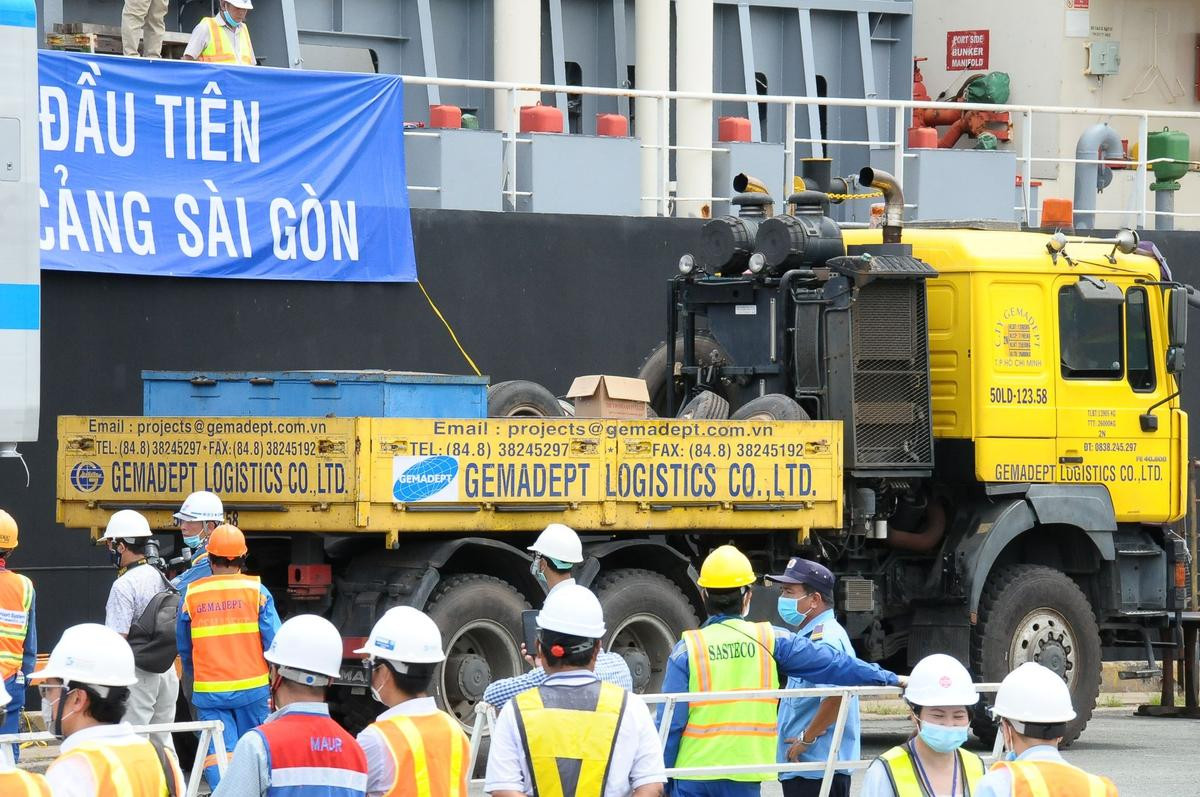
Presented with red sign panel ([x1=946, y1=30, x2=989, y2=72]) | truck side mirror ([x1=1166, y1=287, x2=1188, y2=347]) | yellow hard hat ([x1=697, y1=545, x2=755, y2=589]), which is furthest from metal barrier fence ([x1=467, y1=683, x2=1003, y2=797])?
red sign panel ([x1=946, y1=30, x2=989, y2=72])

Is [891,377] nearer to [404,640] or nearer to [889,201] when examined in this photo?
[889,201]

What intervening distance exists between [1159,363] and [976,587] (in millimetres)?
2059

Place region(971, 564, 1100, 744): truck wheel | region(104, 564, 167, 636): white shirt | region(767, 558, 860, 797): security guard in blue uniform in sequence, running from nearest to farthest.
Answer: region(767, 558, 860, 797): security guard in blue uniform < region(104, 564, 167, 636): white shirt < region(971, 564, 1100, 744): truck wheel

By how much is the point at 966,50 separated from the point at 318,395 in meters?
16.9

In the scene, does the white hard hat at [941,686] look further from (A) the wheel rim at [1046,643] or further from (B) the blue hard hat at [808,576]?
(A) the wheel rim at [1046,643]

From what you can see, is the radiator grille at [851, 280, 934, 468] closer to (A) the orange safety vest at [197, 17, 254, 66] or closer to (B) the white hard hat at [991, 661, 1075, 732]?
(A) the orange safety vest at [197, 17, 254, 66]

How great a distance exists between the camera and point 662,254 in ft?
58.9

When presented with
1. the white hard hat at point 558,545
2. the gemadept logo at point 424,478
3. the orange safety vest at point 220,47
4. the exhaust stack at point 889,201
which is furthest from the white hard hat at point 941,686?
the orange safety vest at point 220,47

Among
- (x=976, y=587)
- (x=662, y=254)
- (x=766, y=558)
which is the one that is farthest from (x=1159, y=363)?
(x=662, y=254)

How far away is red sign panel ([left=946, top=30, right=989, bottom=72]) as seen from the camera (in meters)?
27.0

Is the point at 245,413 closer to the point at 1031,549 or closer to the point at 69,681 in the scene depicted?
the point at 1031,549

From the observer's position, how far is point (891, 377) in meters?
13.7

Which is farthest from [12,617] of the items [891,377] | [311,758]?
[891,377]

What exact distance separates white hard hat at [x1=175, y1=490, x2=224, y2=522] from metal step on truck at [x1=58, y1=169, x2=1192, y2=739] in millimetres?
735
